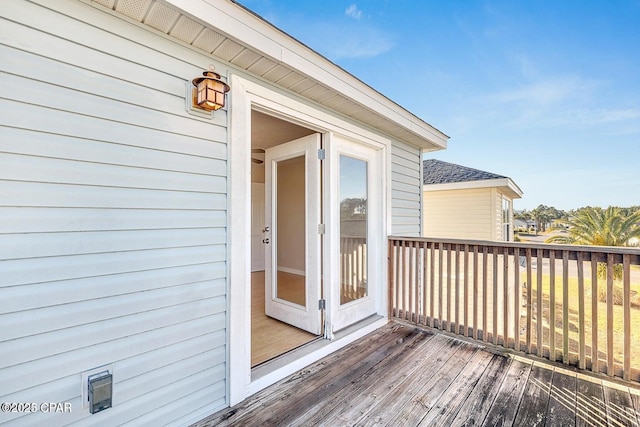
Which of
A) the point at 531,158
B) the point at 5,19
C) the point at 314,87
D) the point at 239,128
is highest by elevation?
the point at 531,158

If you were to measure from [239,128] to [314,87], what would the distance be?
790mm

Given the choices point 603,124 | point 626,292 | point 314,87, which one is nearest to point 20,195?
point 314,87

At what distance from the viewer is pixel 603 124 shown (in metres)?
15.3

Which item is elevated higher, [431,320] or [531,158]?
[531,158]

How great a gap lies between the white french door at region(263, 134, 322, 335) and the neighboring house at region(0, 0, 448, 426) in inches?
21.1

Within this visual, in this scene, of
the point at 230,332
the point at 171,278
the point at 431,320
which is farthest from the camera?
the point at 431,320

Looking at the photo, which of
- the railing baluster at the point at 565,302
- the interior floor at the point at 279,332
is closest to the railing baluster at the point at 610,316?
the railing baluster at the point at 565,302

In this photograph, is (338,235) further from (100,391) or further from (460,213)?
(460,213)

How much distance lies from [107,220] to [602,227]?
11968 mm

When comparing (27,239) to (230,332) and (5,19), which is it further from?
(230,332)

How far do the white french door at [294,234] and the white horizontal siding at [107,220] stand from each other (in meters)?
1.18

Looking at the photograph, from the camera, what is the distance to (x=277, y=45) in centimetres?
192

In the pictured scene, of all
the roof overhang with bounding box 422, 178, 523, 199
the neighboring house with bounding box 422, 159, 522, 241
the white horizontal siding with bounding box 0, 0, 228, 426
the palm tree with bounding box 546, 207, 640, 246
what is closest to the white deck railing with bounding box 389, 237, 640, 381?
the white horizontal siding with bounding box 0, 0, 228, 426

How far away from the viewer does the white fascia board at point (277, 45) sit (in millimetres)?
1559
